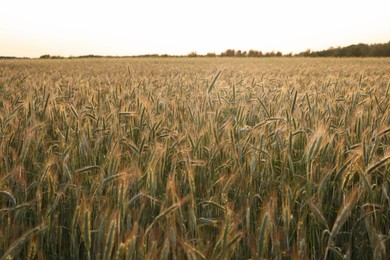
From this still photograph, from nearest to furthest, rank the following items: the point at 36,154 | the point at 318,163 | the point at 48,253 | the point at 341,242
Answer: the point at 48,253
the point at 341,242
the point at 318,163
the point at 36,154

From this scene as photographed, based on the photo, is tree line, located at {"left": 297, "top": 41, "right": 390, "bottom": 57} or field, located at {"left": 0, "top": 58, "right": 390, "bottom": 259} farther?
tree line, located at {"left": 297, "top": 41, "right": 390, "bottom": 57}

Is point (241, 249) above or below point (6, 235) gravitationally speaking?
below

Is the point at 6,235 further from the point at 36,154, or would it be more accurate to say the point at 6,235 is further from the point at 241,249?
the point at 36,154

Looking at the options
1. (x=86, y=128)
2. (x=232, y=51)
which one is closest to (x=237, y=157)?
(x=86, y=128)

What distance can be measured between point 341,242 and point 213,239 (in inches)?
20.6

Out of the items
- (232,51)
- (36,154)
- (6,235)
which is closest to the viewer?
(6,235)

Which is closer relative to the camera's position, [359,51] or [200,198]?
[200,198]

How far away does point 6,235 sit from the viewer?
123 cm

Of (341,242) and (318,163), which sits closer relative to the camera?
(341,242)

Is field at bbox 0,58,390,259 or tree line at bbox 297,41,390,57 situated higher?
field at bbox 0,58,390,259

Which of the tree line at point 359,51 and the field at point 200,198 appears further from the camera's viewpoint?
the tree line at point 359,51

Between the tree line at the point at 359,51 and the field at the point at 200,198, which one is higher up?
the field at the point at 200,198

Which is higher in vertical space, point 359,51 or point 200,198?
point 200,198

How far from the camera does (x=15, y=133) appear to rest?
243 cm
